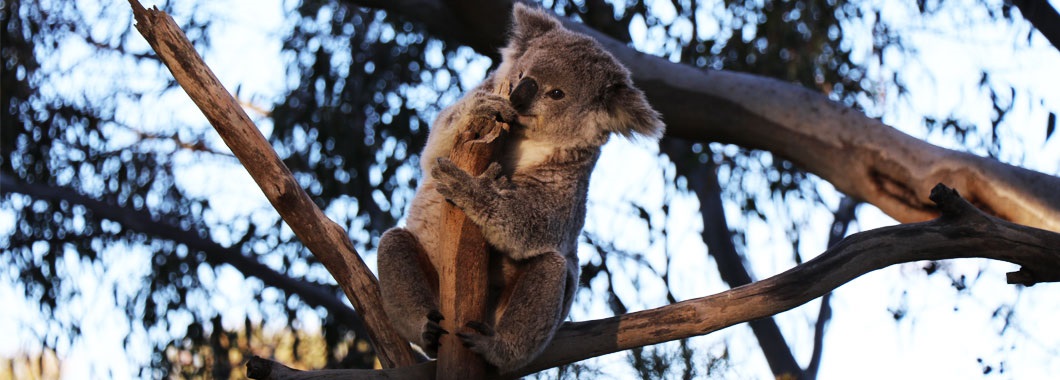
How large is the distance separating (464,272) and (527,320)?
244mm

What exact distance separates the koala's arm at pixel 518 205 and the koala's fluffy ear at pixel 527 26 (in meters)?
0.56

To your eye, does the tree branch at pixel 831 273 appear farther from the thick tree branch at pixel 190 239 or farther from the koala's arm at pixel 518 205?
the thick tree branch at pixel 190 239

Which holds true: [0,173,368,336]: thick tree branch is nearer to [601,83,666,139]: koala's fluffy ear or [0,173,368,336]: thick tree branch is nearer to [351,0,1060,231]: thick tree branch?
[351,0,1060,231]: thick tree branch

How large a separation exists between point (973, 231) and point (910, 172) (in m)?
1.60

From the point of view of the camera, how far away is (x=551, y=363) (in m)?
2.81

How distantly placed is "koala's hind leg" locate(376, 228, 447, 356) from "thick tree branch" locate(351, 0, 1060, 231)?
194cm

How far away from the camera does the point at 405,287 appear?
2695mm

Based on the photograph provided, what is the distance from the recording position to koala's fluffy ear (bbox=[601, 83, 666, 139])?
9.94ft

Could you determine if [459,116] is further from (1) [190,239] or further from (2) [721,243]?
(2) [721,243]

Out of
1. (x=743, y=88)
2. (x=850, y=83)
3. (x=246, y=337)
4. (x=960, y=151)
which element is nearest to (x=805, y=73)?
(x=850, y=83)

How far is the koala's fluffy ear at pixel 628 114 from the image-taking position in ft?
9.94

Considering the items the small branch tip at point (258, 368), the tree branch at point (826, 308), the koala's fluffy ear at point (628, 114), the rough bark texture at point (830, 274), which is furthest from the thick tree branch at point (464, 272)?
the tree branch at point (826, 308)

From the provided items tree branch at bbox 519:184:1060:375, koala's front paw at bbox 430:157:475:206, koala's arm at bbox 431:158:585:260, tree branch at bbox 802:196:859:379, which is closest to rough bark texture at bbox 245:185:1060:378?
tree branch at bbox 519:184:1060:375

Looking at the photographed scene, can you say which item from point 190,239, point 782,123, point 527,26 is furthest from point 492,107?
point 190,239
